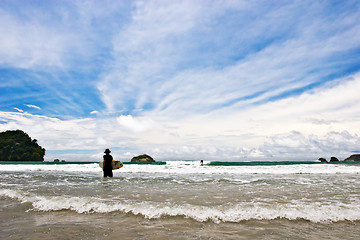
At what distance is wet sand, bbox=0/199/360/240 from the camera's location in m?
4.05

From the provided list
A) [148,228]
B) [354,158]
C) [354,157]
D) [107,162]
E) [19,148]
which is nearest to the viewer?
[148,228]

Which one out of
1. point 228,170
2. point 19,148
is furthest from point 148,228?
point 19,148

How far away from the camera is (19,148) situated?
8144cm

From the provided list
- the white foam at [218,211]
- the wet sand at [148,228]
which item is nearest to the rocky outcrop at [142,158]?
the white foam at [218,211]

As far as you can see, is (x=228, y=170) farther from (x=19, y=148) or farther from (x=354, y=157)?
(x=19, y=148)

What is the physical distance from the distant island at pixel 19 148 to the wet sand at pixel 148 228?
9342cm

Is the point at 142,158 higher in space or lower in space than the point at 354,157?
higher

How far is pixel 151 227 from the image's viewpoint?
459 cm

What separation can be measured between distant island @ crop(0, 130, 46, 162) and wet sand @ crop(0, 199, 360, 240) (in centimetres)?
9342

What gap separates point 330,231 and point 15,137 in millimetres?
104891

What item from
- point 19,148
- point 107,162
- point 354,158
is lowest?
point 354,158

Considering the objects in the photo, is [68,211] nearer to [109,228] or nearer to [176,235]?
[109,228]

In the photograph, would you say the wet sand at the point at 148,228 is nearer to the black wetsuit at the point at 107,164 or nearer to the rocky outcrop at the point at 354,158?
the black wetsuit at the point at 107,164

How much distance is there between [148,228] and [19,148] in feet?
321
